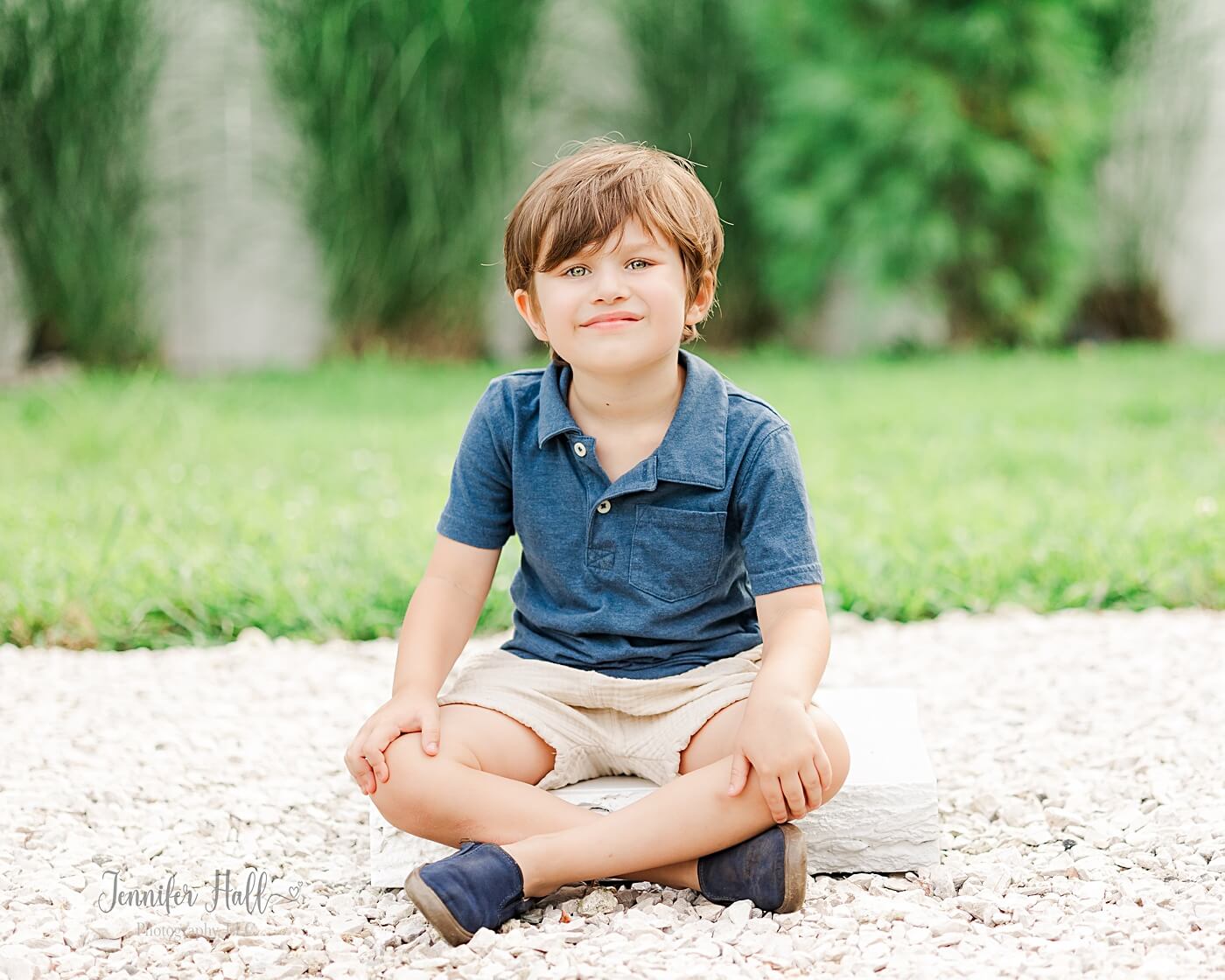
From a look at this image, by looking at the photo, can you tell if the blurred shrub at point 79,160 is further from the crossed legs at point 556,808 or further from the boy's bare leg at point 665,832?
the boy's bare leg at point 665,832

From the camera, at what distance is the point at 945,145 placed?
6.83 m

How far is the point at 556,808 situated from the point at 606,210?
2.52 feet

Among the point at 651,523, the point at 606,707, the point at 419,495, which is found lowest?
the point at 419,495

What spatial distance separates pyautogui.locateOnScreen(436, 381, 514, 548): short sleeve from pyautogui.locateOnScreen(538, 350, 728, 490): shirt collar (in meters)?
0.08

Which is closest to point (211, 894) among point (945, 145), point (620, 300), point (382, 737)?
point (382, 737)

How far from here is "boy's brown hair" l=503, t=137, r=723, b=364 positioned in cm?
180

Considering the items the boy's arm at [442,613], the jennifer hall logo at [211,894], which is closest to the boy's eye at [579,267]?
the boy's arm at [442,613]

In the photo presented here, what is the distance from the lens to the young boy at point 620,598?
5.49ft

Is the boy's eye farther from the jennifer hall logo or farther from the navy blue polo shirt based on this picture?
the jennifer hall logo

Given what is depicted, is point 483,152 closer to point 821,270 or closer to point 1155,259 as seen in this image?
point 821,270

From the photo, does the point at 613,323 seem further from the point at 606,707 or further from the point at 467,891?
the point at 467,891

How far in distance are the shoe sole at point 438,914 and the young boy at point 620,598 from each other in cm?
8

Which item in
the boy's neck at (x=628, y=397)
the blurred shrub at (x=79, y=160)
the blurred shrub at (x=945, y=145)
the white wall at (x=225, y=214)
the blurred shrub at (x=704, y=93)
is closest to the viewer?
the boy's neck at (x=628, y=397)

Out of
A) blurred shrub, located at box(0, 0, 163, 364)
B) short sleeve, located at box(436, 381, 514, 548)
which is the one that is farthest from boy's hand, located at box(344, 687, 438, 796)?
blurred shrub, located at box(0, 0, 163, 364)
